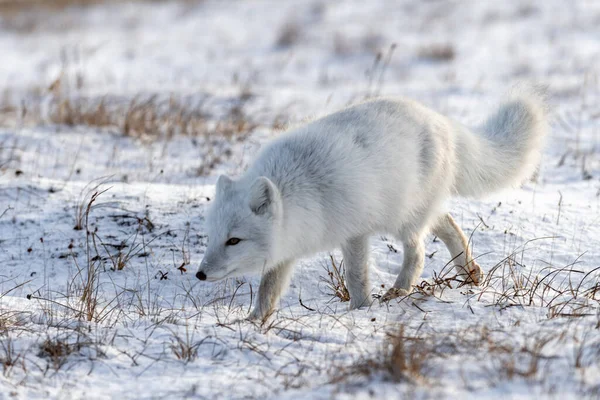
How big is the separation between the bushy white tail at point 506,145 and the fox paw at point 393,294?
0.77 m

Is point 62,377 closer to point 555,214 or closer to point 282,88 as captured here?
point 555,214

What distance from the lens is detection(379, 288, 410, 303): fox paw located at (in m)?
4.20

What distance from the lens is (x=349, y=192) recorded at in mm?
3811

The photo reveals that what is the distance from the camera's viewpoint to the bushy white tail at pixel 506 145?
4.58 m

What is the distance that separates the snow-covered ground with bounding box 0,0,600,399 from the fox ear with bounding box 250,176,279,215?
1.97 feet

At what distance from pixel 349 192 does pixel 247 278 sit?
1400 millimetres

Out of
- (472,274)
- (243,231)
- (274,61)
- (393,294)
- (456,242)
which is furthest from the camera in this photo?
(274,61)

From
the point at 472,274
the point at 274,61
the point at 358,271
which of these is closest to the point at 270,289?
the point at 358,271

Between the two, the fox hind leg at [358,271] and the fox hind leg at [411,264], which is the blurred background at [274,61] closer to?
the fox hind leg at [411,264]

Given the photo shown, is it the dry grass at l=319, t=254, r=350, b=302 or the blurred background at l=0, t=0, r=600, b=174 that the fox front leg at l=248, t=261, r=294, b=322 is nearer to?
the dry grass at l=319, t=254, r=350, b=302

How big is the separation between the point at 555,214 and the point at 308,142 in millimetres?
2517

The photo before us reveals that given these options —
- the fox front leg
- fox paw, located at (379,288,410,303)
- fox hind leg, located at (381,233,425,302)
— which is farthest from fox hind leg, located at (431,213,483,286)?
the fox front leg

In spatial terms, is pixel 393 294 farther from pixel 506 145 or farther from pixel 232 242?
pixel 506 145

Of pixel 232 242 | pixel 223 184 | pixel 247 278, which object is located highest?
pixel 223 184
